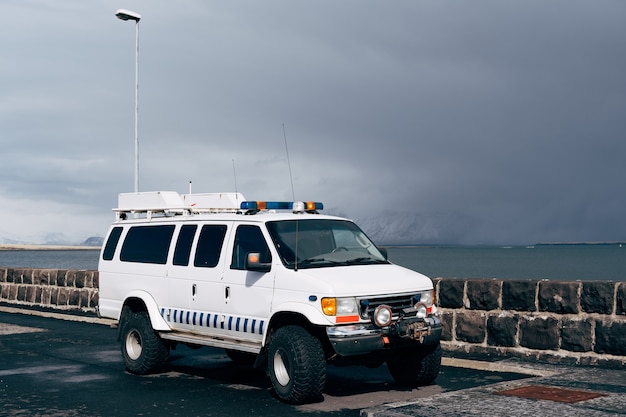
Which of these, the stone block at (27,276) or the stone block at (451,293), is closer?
the stone block at (451,293)

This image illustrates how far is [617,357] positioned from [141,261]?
266 inches

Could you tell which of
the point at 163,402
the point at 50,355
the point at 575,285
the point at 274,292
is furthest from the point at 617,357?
the point at 50,355

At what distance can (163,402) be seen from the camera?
9.36 meters

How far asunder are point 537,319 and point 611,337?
1128mm

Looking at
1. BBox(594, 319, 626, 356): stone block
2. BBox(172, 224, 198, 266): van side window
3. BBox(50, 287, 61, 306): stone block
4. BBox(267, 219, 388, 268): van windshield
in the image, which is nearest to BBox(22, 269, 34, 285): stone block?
BBox(50, 287, 61, 306): stone block

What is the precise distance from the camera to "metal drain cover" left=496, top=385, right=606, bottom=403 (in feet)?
28.7

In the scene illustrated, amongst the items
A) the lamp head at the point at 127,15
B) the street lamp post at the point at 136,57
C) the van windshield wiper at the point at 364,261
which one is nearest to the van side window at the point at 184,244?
the van windshield wiper at the point at 364,261

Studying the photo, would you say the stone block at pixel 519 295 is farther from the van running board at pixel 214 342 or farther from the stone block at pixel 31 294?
the stone block at pixel 31 294

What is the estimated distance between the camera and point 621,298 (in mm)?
11141

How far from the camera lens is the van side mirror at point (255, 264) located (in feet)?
30.7

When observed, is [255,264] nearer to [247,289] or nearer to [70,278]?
[247,289]

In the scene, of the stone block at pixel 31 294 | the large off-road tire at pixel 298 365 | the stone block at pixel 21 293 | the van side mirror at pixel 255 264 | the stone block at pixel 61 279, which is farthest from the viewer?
the stone block at pixel 21 293

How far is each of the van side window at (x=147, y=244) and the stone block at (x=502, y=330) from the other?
5067mm

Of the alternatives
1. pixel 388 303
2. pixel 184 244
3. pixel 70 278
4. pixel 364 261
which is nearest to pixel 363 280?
pixel 388 303
